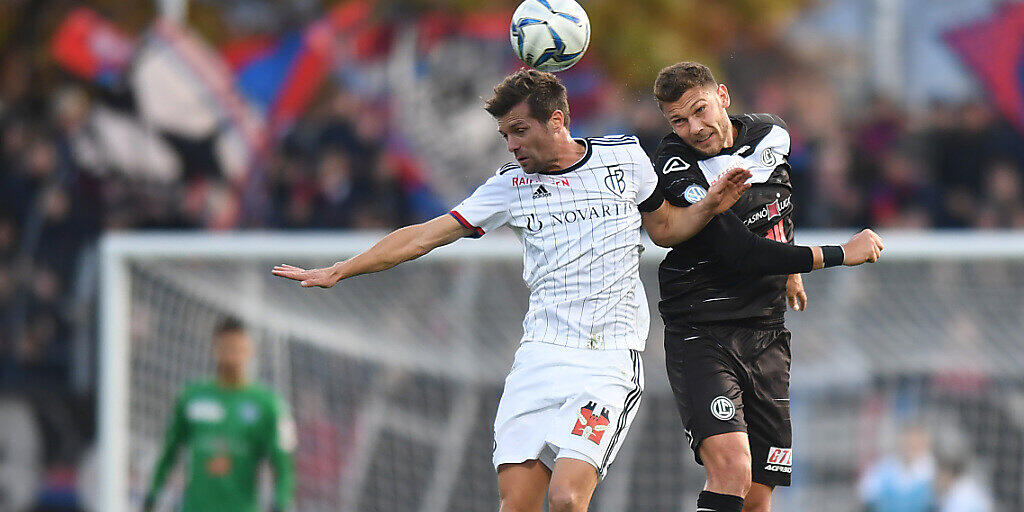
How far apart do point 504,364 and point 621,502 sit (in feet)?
→ 4.25

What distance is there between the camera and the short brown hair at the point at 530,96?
5.73 m

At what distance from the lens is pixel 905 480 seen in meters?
9.61

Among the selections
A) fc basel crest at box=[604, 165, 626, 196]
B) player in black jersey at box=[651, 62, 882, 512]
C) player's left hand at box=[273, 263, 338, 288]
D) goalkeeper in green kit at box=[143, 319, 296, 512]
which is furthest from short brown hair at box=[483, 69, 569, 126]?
goalkeeper in green kit at box=[143, 319, 296, 512]

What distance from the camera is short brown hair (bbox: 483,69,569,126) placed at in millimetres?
5727

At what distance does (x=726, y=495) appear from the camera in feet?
18.7

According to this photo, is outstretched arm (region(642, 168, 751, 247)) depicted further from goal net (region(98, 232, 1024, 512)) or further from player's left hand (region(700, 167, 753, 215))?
goal net (region(98, 232, 1024, 512))

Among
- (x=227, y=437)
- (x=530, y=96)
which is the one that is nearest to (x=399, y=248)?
(x=530, y=96)

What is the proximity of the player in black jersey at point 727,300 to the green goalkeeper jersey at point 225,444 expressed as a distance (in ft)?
10.6

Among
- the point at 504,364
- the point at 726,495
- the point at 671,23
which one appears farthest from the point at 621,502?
the point at 671,23

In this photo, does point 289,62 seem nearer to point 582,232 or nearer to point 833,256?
point 582,232

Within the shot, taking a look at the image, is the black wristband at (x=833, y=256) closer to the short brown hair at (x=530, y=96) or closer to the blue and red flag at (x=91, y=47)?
the short brown hair at (x=530, y=96)

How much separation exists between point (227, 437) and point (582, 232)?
3.57 m

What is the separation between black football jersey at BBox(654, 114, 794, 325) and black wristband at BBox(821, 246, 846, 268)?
294 millimetres

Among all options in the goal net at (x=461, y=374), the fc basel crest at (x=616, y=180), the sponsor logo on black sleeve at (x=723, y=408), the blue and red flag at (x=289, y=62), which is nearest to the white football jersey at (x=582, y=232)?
the fc basel crest at (x=616, y=180)
